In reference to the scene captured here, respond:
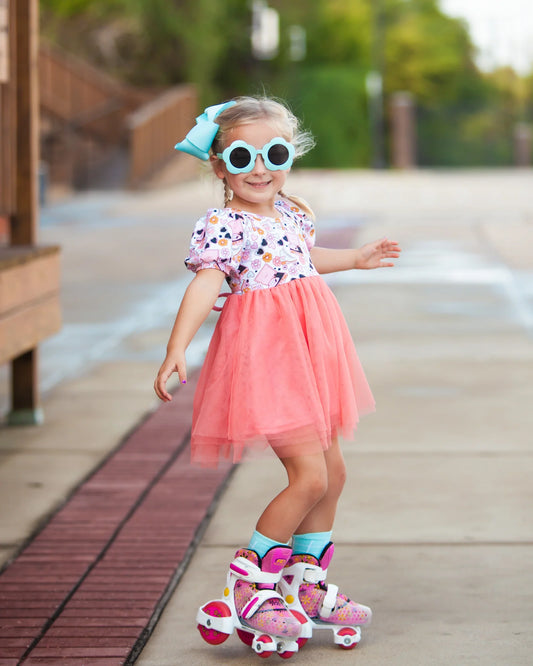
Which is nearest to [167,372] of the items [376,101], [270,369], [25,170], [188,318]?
[188,318]

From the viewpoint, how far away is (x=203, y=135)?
134 inches

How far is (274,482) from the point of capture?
17.0 feet

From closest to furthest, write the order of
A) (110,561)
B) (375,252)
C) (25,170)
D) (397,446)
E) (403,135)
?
(375,252), (110,561), (397,446), (25,170), (403,135)

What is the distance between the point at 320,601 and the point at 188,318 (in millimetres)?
883

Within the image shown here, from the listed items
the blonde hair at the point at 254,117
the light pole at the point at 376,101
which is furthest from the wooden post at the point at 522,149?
the blonde hair at the point at 254,117

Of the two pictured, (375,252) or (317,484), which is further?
(375,252)

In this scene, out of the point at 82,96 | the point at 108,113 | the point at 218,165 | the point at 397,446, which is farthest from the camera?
the point at 108,113

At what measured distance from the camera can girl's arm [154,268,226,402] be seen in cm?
317

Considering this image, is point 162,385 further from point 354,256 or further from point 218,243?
point 354,256

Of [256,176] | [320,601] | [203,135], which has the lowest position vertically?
[320,601]

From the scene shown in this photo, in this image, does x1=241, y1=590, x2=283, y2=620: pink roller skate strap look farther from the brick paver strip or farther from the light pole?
the light pole

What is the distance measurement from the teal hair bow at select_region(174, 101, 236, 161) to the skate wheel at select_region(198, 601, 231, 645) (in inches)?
48.3

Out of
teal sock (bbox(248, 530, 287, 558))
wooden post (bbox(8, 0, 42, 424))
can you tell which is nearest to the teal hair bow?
teal sock (bbox(248, 530, 287, 558))

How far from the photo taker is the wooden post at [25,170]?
617 centimetres
